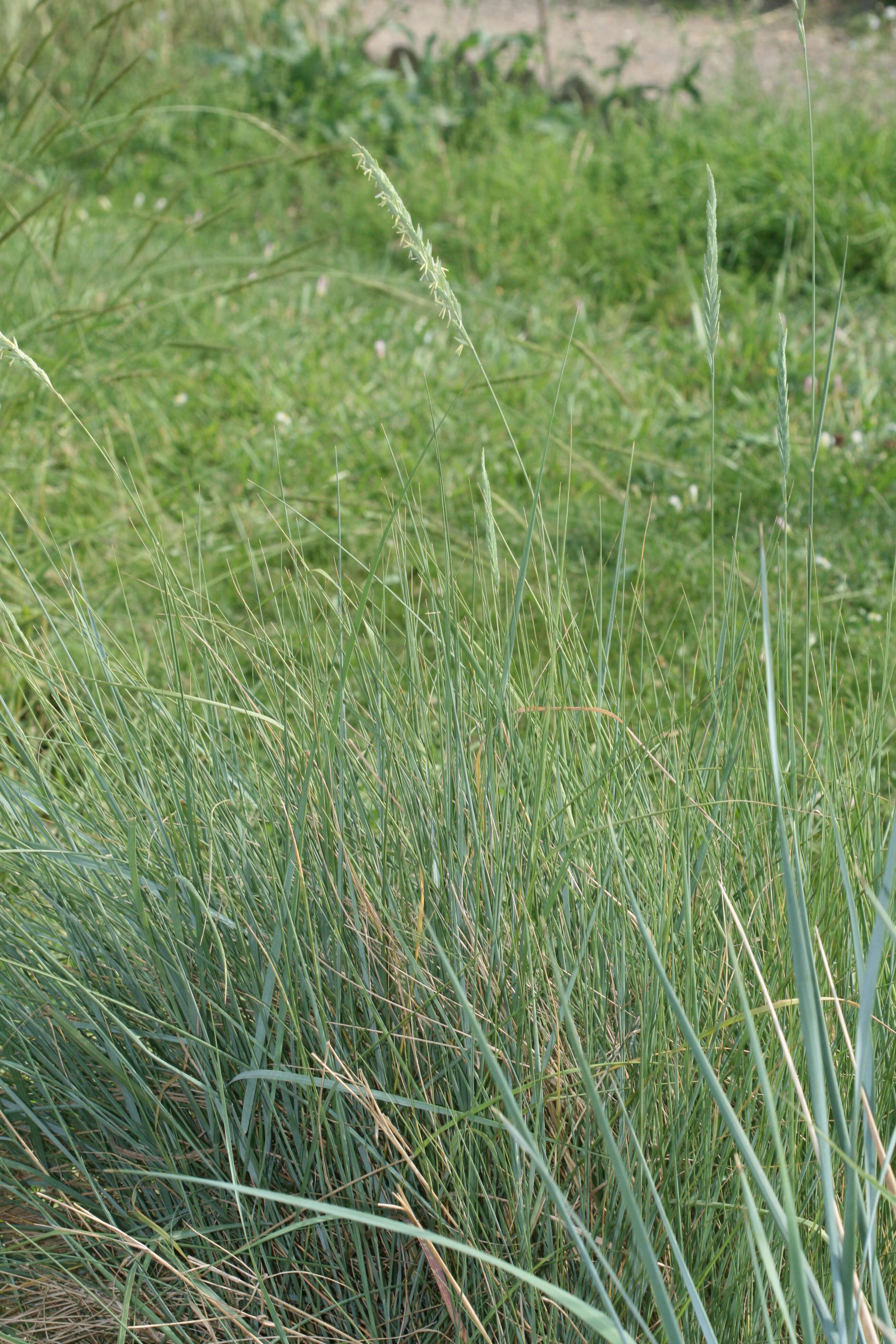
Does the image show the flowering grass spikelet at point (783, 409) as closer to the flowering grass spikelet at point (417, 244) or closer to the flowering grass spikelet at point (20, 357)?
the flowering grass spikelet at point (417, 244)

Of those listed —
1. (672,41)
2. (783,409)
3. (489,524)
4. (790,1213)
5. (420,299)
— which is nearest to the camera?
(790,1213)

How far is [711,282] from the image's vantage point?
95 centimetres

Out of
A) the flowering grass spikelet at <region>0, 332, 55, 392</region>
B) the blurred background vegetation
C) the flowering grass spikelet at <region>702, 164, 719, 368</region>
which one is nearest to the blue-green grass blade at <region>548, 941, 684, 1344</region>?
the flowering grass spikelet at <region>702, 164, 719, 368</region>

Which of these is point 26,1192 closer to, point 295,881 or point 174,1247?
point 174,1247

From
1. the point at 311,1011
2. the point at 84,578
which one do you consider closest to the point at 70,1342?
the point at 311,1011

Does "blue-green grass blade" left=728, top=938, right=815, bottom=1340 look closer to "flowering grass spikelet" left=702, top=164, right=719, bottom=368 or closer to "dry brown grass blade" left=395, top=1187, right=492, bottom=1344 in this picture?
"dry brown grass blade" left=395, top=1187, right=492, bottom=1344

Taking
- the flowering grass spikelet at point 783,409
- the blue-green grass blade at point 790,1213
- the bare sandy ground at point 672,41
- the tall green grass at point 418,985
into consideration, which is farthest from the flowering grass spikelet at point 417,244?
the bare sandy ground at point 672,41

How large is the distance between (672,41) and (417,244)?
7345mm

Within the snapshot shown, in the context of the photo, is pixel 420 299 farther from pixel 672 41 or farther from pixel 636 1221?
pixel 672 41

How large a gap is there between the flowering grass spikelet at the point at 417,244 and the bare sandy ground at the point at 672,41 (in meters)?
4.71

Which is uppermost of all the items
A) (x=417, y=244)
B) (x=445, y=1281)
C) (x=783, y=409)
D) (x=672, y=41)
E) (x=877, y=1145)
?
(x=417, y=244)

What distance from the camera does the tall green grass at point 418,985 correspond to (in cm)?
98

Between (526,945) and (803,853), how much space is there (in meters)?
0.36

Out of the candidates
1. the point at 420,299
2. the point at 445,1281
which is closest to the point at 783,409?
the point at 445,1281
